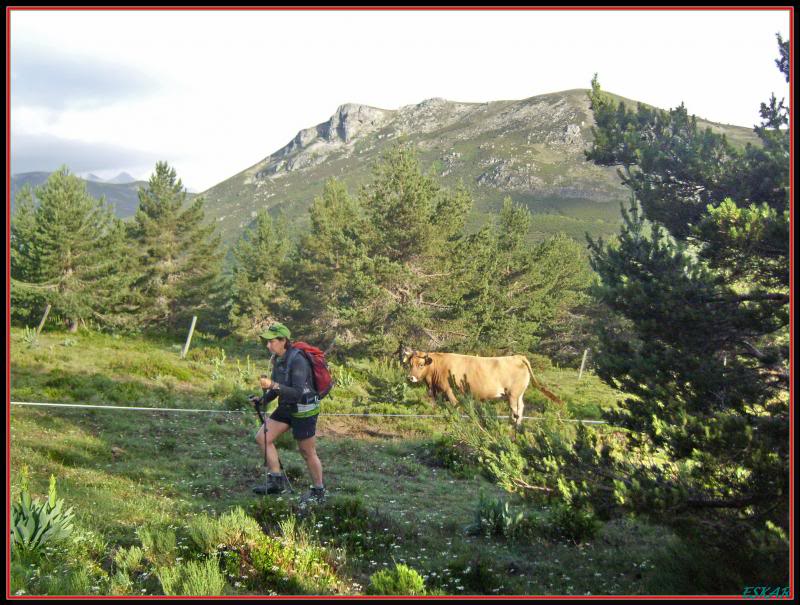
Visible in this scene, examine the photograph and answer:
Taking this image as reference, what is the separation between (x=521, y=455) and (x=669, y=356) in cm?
248

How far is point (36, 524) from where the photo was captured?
16.4 ft

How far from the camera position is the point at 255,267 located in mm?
39188

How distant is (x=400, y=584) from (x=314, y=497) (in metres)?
2.71

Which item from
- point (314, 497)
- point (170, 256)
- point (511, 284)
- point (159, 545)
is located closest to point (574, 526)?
point (314, 497)

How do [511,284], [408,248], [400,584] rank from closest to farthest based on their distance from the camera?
[400,584]
[408,248]
[511,284]

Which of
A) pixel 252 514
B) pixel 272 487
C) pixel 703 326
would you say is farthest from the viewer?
pixel 272 487

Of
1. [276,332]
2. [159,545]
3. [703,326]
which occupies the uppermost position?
[703,326]

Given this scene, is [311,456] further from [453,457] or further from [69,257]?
[69,257]

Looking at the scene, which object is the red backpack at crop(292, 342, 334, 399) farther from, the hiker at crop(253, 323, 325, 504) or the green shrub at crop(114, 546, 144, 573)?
the green shrub at crop(114, 546, 144, 573)

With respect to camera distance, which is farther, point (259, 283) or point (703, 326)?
point (259, 283)

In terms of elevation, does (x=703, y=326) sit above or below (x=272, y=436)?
above

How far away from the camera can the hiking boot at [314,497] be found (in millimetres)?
6836

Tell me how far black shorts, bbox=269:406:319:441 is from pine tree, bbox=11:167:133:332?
29.4m

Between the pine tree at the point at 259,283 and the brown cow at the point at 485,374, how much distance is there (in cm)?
2344
